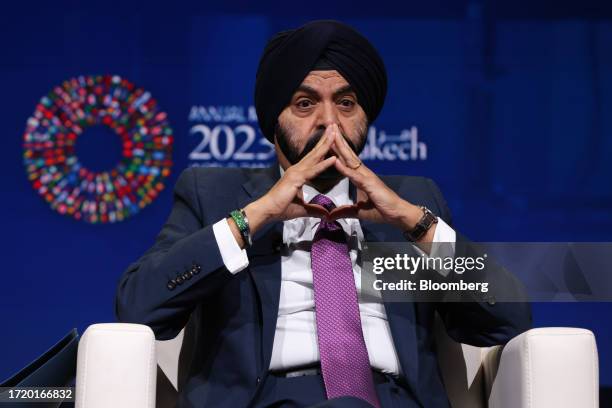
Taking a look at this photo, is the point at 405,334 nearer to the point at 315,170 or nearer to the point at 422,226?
the point at 422,226

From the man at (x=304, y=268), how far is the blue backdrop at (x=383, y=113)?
1.50 metres

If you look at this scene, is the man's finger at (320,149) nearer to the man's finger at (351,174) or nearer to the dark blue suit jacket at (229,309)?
the man's finger at (351,174)

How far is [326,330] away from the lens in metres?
2.13

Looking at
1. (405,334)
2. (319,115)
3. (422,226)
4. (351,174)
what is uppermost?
(319,115)

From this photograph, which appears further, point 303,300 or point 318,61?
point 318,61

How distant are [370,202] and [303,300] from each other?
0.87 feet

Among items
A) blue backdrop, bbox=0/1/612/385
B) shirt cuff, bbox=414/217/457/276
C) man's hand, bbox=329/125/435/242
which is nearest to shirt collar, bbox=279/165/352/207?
man's hand, bbox=329/125/435/242

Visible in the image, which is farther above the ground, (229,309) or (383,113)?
(383,113)

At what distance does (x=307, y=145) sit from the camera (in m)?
2.32

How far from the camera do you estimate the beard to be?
7.50 ft

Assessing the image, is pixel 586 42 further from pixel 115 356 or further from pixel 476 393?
pixel 115 356

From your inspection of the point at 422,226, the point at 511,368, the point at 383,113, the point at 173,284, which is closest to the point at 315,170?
the point at 422,226

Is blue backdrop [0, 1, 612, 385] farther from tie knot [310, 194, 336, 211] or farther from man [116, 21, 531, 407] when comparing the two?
tie knot [310, 194, 336, 211]

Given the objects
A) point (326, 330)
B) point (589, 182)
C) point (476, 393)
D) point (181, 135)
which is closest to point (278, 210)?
point (326, 330)
